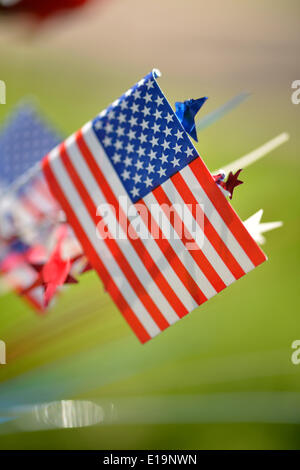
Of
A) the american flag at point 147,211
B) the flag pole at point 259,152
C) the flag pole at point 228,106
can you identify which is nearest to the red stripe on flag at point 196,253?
the american flag at point 147,211

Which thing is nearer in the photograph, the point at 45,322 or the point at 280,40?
the point at 45,322

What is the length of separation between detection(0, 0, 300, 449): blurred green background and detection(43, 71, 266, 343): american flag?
933 millimetres

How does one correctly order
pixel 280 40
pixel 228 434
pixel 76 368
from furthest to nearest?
pixel 280 40 < pixel 76 368 < pixel 228 434

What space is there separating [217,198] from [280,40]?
205 cm

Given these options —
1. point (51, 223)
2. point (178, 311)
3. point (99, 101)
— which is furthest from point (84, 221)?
point (99, 101)

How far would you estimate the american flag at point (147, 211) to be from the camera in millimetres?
893

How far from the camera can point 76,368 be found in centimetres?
186

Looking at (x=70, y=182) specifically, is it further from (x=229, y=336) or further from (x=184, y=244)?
(x=229, y=336)

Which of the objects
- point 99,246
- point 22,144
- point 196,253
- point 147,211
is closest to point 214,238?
point 196,253

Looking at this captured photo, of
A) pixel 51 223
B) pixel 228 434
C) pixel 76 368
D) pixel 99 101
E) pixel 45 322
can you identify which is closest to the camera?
pixel 51 223

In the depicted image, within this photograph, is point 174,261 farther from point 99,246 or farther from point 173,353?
point 173,353

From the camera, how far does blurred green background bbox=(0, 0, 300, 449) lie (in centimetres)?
172

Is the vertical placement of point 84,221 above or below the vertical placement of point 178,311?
above

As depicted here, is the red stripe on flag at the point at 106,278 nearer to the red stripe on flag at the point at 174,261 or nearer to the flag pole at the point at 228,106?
the red stripe on flag at the point at 174,261
